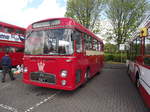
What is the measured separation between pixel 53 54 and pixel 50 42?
1.63 feet

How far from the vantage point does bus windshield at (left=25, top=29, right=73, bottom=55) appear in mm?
4547

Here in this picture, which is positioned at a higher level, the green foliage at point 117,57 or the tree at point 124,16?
the tree at point 124,16

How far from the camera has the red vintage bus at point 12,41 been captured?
10.1m

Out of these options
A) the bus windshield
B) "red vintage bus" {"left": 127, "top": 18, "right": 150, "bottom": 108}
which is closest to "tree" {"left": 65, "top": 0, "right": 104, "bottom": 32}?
"red vintage bus" {"left": 127, "top": 18, "right": 150, "bottom": 108}

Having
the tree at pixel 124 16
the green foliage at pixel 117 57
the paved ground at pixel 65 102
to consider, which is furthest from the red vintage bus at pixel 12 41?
the tree at pixel 124 16

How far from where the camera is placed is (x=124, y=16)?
76.6ft

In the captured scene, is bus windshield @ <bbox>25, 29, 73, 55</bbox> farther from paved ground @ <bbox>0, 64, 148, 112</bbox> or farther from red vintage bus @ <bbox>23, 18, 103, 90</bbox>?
paved ground @ <bbox>0, 64, 148, 112</bbox>

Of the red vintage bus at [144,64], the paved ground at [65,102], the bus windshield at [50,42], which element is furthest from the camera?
the bus windshield at [50,42]

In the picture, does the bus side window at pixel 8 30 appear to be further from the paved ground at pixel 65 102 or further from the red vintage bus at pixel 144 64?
the red vintage bus at pixel 144 64

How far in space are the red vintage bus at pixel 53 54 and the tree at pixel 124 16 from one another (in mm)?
20966

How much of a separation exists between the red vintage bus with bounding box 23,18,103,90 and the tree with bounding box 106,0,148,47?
68.8ft

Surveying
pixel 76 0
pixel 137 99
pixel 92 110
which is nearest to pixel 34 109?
pixel 92 110

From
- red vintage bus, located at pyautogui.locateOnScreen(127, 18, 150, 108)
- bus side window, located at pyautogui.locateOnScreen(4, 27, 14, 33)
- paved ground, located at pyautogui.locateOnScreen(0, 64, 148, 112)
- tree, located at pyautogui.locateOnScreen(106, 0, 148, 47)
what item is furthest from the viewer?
tree, located at pyautogui.locateOnScreen(106, 0, 148, 47)

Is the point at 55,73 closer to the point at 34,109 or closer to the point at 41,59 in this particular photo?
the point at 41,59
